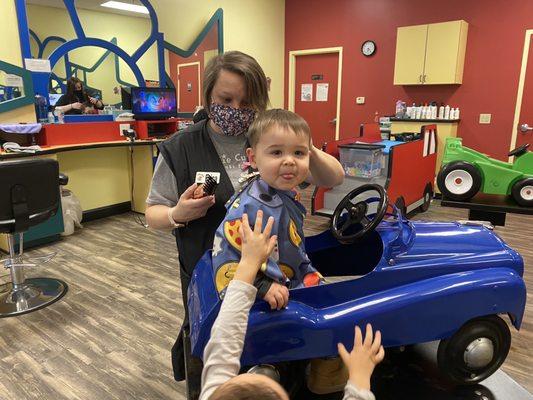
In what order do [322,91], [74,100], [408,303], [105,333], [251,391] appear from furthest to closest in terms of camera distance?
1. [322,91]
2. [74,100]
3. [105,333]
4. [408,303]
5. [251,391]

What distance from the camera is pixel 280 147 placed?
1.31m

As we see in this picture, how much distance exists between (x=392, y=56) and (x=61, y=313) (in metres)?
5.88

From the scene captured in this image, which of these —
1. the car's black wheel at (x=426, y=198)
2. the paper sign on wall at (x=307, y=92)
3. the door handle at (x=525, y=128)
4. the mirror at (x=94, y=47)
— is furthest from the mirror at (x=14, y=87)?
the door handle at (x=525, y=128)

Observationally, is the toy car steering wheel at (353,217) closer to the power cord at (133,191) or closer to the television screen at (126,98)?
the power cord at (133,191)

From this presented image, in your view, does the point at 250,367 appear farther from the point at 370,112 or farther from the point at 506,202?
the point at 370,112

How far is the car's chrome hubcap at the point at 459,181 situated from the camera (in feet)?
10.3

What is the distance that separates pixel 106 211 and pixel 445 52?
4.95 m

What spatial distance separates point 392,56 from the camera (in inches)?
258

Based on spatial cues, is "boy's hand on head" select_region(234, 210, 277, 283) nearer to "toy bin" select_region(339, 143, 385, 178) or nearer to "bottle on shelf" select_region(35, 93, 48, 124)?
"toy bin" select_region(339, 143, 385, 178)

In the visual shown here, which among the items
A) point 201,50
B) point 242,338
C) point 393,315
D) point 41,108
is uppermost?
point 201,50

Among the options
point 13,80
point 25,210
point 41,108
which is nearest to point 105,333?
point 25,210

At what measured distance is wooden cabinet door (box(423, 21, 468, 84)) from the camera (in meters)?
5.62

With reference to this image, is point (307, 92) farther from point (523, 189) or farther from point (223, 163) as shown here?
point (223, 163)

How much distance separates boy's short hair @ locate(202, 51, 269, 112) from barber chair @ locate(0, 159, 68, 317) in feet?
5.88
